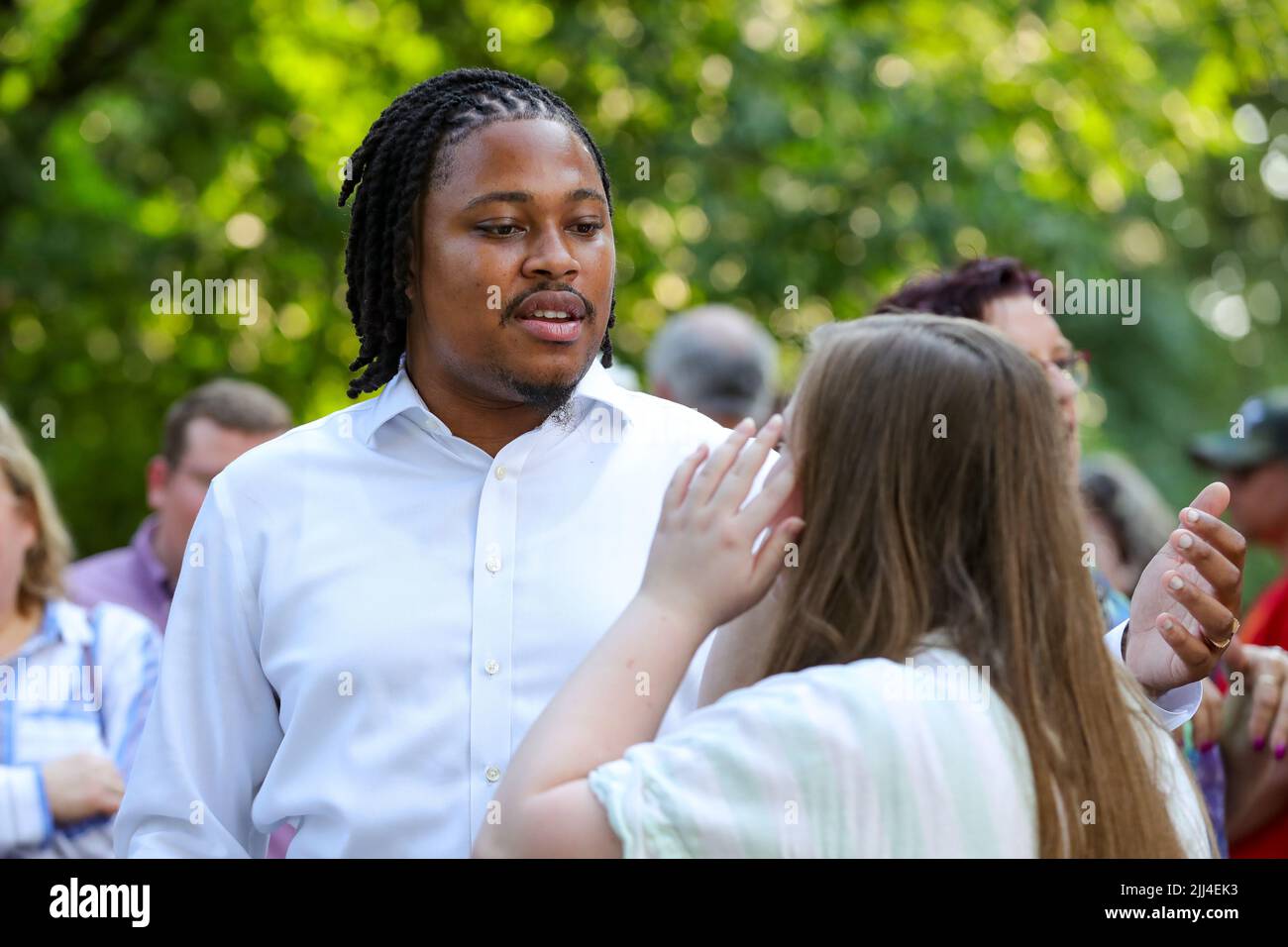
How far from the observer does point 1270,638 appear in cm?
469

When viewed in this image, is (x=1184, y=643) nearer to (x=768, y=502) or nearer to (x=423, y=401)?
(x=768, y=502)

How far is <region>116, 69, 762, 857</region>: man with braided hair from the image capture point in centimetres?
239

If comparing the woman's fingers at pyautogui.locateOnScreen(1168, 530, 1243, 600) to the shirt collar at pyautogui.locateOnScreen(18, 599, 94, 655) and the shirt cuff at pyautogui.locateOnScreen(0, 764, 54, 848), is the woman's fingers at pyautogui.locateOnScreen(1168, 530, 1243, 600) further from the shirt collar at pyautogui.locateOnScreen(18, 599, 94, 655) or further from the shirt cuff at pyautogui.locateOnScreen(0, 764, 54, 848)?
the shirt collar at pyautogui.locateOnScreen(18, 599, 94, 655)

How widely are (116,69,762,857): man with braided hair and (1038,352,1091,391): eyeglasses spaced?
0.99 metres

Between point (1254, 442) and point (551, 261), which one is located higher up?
point (551, 261)

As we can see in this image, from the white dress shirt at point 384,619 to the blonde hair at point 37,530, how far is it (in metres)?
1.49

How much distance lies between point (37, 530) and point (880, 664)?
9.13 ft

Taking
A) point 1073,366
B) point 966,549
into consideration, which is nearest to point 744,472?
point 966,549

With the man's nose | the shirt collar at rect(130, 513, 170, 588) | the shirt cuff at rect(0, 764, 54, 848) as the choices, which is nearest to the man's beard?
the man's nose

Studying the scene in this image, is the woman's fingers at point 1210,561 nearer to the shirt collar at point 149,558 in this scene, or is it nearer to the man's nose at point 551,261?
the man's nose at point 551,261

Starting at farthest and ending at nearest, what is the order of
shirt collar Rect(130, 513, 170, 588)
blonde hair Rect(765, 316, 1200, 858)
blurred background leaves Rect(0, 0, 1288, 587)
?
blurred background leaves Rect(0, 0, 1288, 587)
shirt collar Rect(130, 513, 170, 588)
blonde hair Rect(765, 316, 1200, 858)

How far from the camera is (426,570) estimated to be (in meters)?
2.46

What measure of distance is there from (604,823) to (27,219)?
656 centimetres
